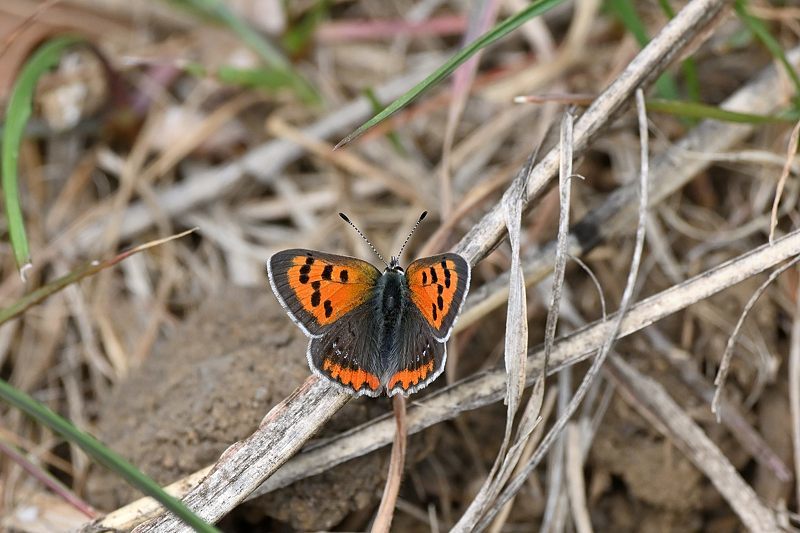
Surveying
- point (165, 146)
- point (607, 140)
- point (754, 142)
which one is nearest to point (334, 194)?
point (165, 146)

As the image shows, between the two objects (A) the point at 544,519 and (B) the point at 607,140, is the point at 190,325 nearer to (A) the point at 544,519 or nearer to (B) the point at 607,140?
(A) the point at 544,519

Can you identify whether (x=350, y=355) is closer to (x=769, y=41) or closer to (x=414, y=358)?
(x=414, y=358)

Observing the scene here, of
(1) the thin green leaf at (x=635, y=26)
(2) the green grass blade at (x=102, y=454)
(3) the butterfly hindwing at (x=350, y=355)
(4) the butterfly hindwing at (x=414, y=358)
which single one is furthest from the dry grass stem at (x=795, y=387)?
(2) the green grass blade at (x=102, y=454)

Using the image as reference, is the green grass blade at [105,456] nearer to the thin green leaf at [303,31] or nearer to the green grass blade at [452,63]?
the green grass blade at [452,63]

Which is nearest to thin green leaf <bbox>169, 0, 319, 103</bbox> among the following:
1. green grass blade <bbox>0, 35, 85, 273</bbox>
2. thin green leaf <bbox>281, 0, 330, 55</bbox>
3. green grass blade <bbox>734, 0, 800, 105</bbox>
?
thin green leaf <bbox>281, 0, 330, 55</bbox>

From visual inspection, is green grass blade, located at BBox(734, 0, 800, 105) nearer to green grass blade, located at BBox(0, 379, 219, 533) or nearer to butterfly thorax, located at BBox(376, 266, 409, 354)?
butterfly thorax, located at BBox(376, 266, 409, 354)

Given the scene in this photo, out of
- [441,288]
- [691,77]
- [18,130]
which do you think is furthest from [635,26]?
[18,130]
